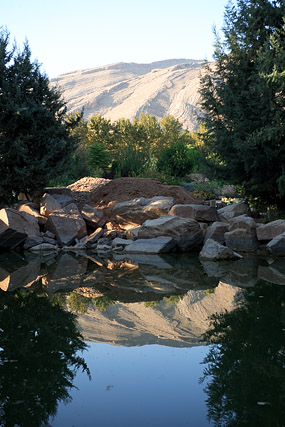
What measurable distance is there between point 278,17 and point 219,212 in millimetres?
5456

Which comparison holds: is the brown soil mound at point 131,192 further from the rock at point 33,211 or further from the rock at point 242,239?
the rock at point 242,239

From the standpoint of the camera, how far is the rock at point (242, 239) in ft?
34.9

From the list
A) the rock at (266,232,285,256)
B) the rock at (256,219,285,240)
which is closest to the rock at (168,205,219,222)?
the rock at (256,219,285,240)

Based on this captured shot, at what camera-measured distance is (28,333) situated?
190 inches

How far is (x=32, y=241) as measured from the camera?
445 inches

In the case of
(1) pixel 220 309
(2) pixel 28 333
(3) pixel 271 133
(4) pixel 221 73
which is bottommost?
(1) pixel 220 309

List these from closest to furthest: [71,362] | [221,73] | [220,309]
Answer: [71,362], [220,309], [221,73]

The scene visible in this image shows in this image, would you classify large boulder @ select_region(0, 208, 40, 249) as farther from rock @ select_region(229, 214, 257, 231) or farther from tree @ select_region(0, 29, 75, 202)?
rock @ select_region(229, 214, 257, 231)

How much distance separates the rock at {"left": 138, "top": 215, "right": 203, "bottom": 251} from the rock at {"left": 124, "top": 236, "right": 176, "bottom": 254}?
0.80ft

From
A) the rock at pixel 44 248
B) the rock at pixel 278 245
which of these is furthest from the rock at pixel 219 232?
the rock at pixel 44 248

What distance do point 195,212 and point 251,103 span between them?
312 centimetres

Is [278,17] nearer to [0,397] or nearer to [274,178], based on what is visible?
[274,178]

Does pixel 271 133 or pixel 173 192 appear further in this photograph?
pixel 173 192

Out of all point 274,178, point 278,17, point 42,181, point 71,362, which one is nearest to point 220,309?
point 71,362
